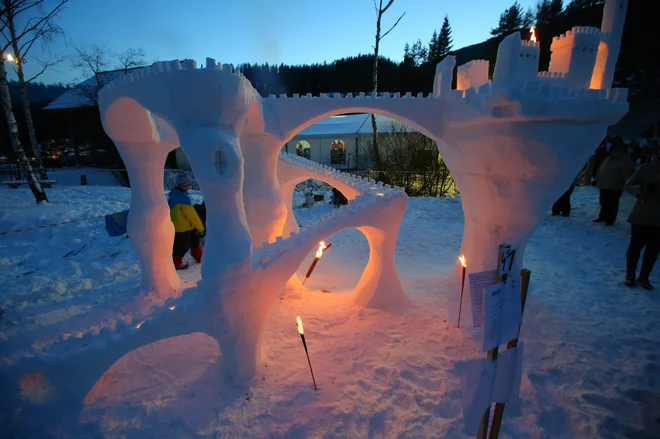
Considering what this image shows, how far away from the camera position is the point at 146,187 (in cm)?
367

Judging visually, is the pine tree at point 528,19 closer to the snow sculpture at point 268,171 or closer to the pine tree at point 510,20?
the pine tree at point 510,20

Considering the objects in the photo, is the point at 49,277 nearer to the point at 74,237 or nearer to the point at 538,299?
the point at 74,237

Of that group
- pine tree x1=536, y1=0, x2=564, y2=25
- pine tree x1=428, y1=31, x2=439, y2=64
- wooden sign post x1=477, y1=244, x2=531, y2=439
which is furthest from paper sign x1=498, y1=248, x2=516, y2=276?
pine tree x1=428, y1=31, x2=439, y2=64

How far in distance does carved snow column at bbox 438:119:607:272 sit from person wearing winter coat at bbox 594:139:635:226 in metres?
4.38

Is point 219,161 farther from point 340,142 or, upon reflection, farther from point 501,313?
point 340,142

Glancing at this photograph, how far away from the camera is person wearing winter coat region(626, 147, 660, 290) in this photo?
3768 mm

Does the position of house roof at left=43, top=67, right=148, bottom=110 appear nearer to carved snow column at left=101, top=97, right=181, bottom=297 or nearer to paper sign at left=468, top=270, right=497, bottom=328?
carved snow column at left=101, top=97, right=181, bottom=297

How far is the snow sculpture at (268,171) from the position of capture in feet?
7.38

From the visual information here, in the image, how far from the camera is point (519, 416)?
7.30ft

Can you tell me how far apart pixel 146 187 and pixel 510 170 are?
4.20 metres

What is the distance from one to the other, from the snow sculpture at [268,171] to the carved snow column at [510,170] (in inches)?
0.5

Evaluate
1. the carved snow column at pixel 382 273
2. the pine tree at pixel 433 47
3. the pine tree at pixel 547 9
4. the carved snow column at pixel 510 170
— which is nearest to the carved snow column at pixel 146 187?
the carved snow column at pixel 382 273

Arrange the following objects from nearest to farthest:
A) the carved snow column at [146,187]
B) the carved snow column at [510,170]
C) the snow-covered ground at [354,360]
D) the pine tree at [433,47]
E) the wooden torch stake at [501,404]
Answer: the wooden torch stake at [501,404], the snow-covered ground at [354,360], the carved snow column at [510,170], the carved snow column at [146,187], the pine tree at [433,47]

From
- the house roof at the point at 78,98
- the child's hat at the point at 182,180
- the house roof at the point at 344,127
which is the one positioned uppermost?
the house roof at the point at 78,98
